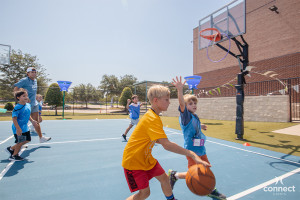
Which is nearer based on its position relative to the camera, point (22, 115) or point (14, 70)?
point (22, 115)

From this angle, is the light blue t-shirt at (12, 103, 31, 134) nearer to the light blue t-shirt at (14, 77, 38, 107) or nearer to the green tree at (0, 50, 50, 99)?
the light blue t-shirt at (14, 77, 38, 107)

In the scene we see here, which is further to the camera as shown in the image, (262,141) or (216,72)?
(216,72)

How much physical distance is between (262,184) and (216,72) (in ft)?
77.0

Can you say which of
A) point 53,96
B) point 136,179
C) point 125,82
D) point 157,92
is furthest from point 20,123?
point 125,82

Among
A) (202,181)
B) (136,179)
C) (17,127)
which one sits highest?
(17,127)

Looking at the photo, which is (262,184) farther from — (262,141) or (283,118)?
(283,118)

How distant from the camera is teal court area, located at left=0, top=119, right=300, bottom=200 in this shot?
2709 mm

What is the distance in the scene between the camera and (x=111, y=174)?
348cm

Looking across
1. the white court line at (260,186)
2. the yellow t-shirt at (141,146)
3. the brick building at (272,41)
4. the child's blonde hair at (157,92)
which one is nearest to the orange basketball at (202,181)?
the yellow t-shirt at (141,146)

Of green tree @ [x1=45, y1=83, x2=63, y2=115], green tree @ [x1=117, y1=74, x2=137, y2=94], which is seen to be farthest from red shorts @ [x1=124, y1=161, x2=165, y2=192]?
→ green tree @ [x1=117, y1=74, x2=137, y2=94]

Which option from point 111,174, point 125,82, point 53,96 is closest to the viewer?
point 111,174

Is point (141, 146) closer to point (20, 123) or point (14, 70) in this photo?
point (20, 123)

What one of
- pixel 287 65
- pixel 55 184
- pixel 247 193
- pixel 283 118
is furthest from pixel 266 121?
pixel 55 184

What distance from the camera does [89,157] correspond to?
15.0ft
